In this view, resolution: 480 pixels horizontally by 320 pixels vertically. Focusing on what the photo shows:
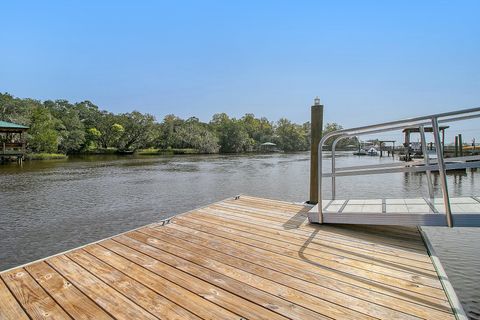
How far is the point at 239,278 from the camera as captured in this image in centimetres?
191

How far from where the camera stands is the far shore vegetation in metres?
27.5

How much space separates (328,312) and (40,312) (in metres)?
1.58

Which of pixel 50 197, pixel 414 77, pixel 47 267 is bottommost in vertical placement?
pixel 50 197

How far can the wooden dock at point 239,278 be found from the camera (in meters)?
1.53

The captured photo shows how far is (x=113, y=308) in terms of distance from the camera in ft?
5.18

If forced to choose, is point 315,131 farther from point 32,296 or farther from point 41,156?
point 41,156

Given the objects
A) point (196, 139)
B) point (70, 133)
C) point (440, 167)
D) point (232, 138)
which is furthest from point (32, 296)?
point (232, 138)

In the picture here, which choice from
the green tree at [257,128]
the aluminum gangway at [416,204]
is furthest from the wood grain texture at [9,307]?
the green tree at [257,128]

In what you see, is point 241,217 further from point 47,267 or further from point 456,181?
point 456,181

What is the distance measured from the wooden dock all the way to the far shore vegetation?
29.0 m

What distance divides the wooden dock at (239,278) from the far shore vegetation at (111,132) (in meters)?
29.0

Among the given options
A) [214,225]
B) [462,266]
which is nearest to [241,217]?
[214,225]

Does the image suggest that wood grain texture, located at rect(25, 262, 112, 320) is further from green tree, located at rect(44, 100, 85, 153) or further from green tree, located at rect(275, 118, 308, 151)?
A: green tree, located at rect(275, 118, 308, 151)

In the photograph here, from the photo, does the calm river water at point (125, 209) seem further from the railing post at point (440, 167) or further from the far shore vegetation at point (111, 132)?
the far shore vegetation at point (111, 132)
